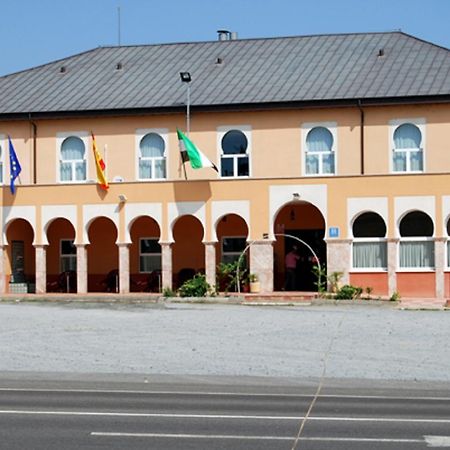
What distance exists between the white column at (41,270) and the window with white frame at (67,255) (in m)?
2.48

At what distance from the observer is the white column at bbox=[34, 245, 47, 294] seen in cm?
4266

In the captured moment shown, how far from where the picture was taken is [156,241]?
44.5 meters

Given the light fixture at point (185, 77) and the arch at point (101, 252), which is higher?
the light fixture at point (185, 77)

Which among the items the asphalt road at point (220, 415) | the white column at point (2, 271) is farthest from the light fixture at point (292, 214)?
the asphalt road at point (220, 415)

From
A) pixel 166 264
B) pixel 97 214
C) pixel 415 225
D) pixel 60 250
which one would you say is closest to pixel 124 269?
pixel 166 264

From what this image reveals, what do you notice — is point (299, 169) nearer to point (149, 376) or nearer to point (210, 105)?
point (210, 105)

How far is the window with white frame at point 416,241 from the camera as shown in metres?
39.6

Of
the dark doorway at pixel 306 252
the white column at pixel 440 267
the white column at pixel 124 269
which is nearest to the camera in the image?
the white column at pixel 440 267

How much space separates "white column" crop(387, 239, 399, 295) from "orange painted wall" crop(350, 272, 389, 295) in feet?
0.97

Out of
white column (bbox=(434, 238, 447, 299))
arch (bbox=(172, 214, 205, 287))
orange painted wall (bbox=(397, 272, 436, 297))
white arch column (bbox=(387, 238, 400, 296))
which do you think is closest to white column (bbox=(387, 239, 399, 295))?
white arch column (bbox=(387, 238, 400, 296))

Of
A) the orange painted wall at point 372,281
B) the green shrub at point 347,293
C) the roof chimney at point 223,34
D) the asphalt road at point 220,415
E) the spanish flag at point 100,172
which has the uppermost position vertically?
the roof chimney at point 223,34

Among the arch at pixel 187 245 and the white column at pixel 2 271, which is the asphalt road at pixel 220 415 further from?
the arch at pixel 187 245

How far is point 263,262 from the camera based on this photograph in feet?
133

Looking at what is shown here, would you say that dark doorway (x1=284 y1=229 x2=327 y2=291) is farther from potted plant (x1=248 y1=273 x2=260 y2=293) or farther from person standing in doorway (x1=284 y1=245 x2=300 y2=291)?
potted plant (x1=248 y1=273 x2=260 y2=293)
